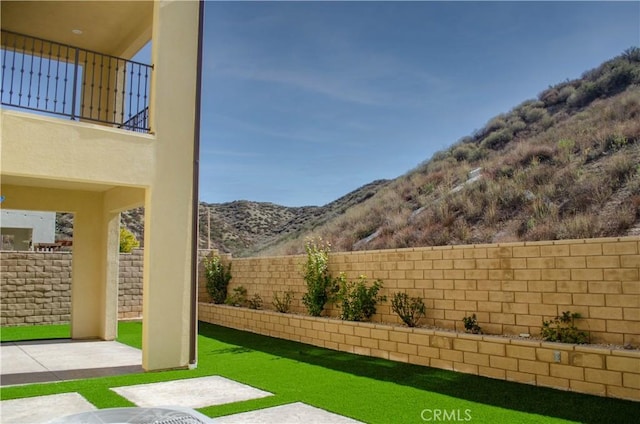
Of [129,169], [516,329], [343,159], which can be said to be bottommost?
[516,329]

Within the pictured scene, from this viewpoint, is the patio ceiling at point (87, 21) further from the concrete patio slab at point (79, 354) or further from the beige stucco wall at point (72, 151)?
the concrete patio slab at point (79, 354)

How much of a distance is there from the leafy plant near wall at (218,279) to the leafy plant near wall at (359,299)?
17.8 ft

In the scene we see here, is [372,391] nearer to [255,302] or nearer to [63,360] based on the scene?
[63,360]

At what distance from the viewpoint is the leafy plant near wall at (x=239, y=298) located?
42.0 ft

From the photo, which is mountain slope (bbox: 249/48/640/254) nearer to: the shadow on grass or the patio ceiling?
the shadow on grass

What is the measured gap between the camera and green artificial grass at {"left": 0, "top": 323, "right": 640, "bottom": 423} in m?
4.77

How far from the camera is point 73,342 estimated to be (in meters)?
10.0

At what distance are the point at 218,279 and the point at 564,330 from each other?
9.94m

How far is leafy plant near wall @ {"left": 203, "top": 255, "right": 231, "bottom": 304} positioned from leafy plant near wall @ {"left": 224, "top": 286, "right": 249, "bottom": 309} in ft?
1.74

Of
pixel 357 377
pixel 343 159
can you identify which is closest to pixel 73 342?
pixel 357 377

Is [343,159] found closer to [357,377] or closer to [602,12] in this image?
[602,12]

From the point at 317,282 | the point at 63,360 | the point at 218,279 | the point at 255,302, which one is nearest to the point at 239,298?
the point at 255,302

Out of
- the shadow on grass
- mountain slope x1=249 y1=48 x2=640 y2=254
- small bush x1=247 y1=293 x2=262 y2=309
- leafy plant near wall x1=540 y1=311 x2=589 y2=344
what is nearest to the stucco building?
the shadow on grass

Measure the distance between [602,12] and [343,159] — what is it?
14.2 m
